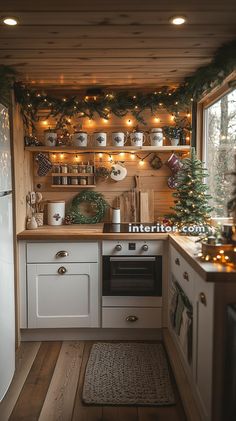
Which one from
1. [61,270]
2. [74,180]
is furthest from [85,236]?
[74,180]

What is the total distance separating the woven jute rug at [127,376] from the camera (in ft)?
7.77

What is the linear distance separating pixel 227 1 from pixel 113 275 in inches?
81.9

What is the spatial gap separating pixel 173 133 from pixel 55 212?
4.29 feet

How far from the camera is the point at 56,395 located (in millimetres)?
2426

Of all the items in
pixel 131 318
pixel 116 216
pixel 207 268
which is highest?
pixel 116 216

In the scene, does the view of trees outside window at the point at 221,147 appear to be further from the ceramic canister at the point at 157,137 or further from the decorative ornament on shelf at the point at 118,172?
the decorative ornament on shelf at the point at 118,172

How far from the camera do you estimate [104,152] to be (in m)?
3.63

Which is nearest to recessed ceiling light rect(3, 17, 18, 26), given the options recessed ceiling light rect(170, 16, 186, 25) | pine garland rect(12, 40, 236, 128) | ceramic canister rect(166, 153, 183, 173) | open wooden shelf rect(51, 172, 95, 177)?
recessed ceiling light rect(170, 16, 186, 25)

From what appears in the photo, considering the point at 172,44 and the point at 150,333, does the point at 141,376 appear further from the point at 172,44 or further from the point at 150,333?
the point at 172,44

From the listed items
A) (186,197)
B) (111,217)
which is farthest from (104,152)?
(186,197)

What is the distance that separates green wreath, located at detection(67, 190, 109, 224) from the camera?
3.59 m

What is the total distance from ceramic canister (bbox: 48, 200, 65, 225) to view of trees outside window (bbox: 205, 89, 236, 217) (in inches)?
54.5

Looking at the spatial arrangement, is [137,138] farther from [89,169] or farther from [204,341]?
[204,341]

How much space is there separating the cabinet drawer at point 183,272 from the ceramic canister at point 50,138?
4.69ft
